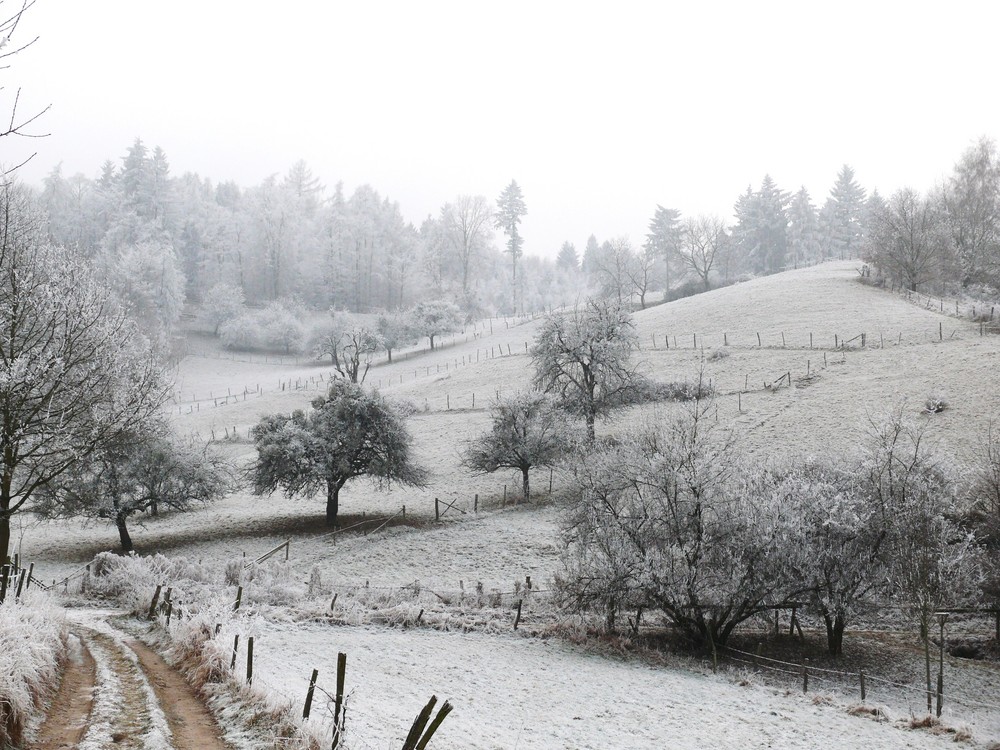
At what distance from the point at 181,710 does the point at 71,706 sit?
133cm

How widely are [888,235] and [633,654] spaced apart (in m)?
65.8

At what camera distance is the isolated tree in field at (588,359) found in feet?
139

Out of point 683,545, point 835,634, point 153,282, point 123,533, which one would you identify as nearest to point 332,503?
point 123,533

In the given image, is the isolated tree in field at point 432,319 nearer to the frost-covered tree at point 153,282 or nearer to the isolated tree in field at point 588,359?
the frost-covered tree at point 153,282

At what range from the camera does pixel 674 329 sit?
2601 inches

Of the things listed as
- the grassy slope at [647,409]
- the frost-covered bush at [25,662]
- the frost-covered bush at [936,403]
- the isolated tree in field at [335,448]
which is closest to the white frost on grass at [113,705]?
the frost-covered bush at [25,662]

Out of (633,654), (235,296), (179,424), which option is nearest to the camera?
(633,654)

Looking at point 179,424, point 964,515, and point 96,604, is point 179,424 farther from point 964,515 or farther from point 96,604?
point 964,515

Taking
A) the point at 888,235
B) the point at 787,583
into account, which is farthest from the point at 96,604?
the point at 888,235

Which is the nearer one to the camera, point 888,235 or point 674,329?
point 674,329

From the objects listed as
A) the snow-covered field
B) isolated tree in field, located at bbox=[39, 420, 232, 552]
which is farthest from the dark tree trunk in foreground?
isolated tree in field, located at bbox=[39, 420, 232, 552]

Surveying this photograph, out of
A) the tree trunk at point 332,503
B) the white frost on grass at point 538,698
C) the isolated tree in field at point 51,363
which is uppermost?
the isolated tree in field at point 51,363

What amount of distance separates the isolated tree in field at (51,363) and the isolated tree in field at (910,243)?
234 feet

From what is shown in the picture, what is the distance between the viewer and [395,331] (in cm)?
8706
